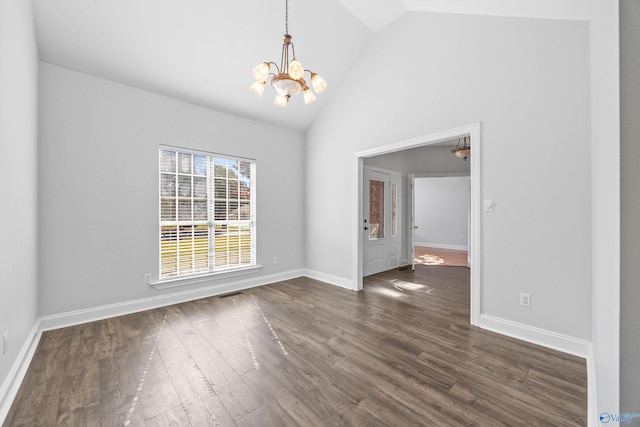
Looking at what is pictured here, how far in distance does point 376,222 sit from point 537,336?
3.22m

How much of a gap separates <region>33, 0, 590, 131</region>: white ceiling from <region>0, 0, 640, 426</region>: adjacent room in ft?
0.08

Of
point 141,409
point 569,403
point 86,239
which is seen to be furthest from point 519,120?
point 86,239

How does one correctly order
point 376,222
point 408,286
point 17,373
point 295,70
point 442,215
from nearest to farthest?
point 17,373 < point 295,70 < point 408,286 < point 376,222 < point 442,215

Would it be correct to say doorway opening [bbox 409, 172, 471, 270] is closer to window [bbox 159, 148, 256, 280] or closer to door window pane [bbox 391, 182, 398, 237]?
door window pane [bbox 391, 182, 398, 237]

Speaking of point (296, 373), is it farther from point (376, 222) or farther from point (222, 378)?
point (376, 222)

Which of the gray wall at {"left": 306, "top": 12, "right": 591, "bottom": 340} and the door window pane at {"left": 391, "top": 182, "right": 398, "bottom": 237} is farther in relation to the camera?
the door window pane at {"left": 391, "top": 182, "right": 398, "bottom": 237}

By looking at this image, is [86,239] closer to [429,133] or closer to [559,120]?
[429,133]

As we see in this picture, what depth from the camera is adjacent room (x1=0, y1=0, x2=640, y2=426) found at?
5.49 feet

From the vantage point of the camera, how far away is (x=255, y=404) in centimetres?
174

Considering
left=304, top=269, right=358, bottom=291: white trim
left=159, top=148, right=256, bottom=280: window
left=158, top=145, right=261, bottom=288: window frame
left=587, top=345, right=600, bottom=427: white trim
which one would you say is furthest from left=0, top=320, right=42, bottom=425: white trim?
left=304, top=269, right=358, bottom=291: white trim

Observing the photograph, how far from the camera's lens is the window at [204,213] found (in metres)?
3.76

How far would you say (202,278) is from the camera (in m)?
4.00

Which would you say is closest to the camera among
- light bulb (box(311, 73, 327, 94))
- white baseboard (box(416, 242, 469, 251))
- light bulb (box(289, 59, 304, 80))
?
light bulb (box(289, 59, 304, 80))

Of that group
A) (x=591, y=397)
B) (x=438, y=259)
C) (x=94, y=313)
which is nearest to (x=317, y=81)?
(x=591, y=397)
